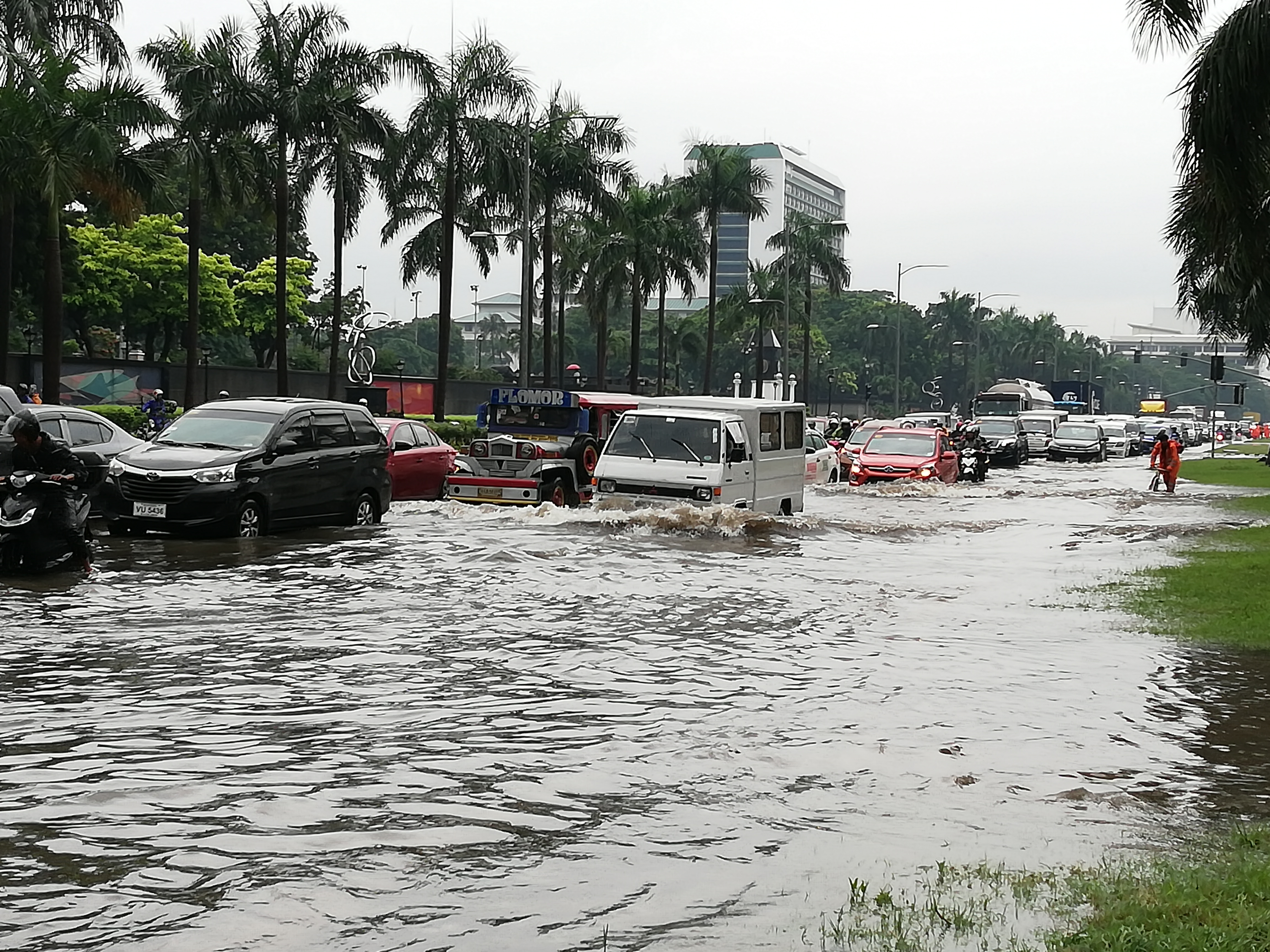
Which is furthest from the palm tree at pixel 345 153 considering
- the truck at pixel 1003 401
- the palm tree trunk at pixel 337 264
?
the truck at pixel 1003 401

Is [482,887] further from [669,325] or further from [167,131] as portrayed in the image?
[669,325]

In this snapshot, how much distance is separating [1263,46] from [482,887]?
640 inches

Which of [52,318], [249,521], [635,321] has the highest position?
[635,321]

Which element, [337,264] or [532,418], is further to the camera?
[337,264]

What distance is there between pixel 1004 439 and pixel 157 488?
42085 mm

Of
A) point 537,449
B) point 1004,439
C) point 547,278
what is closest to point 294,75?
point 547,278

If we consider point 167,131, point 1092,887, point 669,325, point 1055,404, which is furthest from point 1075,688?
point 669,325

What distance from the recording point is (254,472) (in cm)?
1884

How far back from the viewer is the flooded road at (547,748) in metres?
5.79

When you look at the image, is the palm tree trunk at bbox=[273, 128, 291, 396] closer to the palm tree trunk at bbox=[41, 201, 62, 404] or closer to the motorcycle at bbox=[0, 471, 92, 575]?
the palm tree trunk at bbox=[41, 201, 62, 404]

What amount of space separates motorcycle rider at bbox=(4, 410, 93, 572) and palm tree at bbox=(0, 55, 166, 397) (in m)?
17.9

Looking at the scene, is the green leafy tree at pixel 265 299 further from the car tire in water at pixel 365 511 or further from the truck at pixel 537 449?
the car tire in water at pixel 365 511

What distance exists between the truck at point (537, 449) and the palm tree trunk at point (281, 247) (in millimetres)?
18588

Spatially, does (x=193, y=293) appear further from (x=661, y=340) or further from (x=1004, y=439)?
(x=661, y=340)
